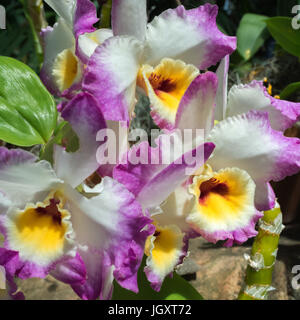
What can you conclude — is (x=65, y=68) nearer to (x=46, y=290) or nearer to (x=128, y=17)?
(x=128, y=17)

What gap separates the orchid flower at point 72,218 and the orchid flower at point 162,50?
0.06 metres

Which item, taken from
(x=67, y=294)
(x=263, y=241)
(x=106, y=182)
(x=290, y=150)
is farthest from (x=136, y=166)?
(x=67, y=294)

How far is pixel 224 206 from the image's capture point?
1.24 ft

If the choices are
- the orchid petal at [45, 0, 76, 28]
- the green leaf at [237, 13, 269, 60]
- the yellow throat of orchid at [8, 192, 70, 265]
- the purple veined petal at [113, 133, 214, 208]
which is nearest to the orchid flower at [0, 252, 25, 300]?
the yellow throat of orchid at [8, 192, 70, 265]

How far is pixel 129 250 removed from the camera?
0.31m

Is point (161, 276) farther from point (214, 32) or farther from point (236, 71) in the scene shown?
point (236, 71)

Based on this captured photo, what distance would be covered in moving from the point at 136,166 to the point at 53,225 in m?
0.10

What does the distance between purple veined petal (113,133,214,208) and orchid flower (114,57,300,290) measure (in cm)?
3

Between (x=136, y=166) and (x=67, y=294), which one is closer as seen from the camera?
(x=136, y=166)

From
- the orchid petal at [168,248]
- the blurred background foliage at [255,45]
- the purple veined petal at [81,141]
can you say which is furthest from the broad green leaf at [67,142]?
the blurred background foliage at [255,45]

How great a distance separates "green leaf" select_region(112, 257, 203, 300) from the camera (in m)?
0.48

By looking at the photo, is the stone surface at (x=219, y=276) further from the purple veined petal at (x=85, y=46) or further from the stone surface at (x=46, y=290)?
the purple veined petal at (x=85, y=46)

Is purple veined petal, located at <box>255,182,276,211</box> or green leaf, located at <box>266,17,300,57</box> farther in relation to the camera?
green leaf, located at <box>266,17,300,57</box>

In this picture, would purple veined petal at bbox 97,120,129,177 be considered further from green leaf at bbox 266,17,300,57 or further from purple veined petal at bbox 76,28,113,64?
green leaf at bbox 266,17,300,57
